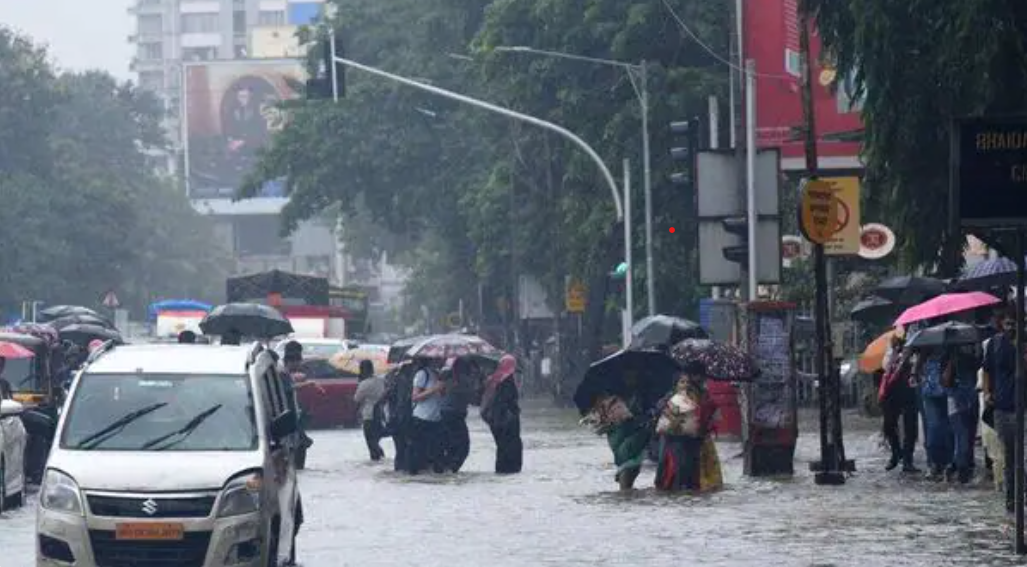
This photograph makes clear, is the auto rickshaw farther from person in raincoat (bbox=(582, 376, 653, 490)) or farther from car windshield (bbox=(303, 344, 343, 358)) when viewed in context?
car windshield (bbox=(303, 344, 343, 358))

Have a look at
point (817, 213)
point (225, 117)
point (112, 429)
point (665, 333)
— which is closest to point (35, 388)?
point (665, 333)

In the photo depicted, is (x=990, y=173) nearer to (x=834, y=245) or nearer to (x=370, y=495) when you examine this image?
(x=370, y=495)

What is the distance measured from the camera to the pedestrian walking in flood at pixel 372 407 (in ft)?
121

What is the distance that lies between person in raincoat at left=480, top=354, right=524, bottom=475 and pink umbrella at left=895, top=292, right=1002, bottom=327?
18.9 feet

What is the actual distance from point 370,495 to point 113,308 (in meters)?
82.8

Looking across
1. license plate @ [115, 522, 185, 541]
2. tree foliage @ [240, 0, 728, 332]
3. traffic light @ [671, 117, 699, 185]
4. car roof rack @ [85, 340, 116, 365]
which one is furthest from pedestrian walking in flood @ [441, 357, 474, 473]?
tree foliage @ [240, 0, 728, 332]

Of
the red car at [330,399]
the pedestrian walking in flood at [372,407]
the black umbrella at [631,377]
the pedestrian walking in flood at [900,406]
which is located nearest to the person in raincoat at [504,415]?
the pedestrian walking in flood at [372,407]

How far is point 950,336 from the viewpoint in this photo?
27344 mm

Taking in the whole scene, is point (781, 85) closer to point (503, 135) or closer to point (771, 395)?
point (771, 395)

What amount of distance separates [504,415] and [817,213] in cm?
549

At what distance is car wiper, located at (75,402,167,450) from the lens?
19.1m

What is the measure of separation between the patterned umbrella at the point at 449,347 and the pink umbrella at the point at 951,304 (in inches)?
244

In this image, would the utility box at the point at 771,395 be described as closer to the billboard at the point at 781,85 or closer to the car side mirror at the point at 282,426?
the car side mirror at the point at 282,426

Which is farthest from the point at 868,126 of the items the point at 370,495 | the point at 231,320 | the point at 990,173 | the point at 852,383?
the point at 852,383
